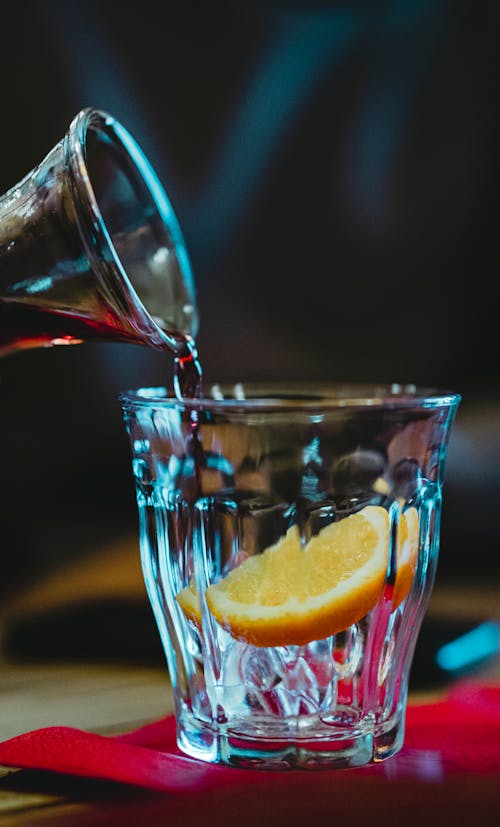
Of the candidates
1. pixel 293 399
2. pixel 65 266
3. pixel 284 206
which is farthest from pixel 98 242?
pixel 284 206

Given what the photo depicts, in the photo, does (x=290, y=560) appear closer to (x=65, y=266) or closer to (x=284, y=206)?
(x=65, y=266)

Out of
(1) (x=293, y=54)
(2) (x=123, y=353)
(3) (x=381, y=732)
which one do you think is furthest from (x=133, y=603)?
(1) (x=293, y=54)

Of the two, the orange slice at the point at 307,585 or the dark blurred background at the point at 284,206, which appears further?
the dark blurred background at the point at 284,206

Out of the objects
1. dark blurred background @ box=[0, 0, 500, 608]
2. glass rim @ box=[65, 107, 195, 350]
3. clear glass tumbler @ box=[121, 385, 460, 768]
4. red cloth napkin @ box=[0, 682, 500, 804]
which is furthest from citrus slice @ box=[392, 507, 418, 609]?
dark blurred background @ box=[0, 0, 500, 608]

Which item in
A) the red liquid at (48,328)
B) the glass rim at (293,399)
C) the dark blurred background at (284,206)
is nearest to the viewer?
the glass rim at (293,399)

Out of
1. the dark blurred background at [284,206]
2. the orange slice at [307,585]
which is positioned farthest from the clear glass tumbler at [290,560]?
the dark blurred background at [284,206]

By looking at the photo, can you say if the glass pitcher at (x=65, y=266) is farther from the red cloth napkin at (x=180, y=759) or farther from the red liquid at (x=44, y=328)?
the red cloth napkin at (x=180, y=759)
